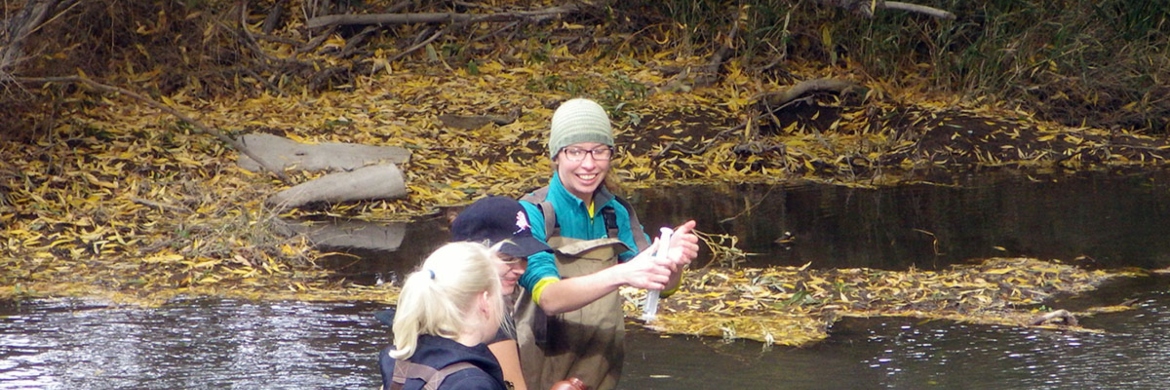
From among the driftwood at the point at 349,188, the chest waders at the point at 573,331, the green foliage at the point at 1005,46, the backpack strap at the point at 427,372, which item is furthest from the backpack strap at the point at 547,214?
the green foliage at the point at 1005,46

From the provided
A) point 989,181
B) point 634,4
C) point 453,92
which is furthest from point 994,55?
point 453,92

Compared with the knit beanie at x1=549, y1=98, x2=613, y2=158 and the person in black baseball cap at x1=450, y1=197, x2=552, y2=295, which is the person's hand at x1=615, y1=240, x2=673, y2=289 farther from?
the knit beanie at x1=549, y1=98, x2=613, y2=158

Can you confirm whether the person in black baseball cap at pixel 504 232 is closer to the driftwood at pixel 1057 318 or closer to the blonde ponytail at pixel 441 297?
the blonde ponytail at pixel 441 297

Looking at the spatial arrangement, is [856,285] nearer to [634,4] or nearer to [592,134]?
[592,134]

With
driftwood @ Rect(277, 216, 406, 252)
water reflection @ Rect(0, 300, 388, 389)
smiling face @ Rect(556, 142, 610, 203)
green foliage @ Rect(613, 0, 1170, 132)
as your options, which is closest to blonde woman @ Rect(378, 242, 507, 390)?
smiling face @ Rect(556, 142, 610, 203)

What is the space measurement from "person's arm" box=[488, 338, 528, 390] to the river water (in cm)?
205

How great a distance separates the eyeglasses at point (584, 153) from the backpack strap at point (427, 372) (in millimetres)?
954

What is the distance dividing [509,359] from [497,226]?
1.10 ft

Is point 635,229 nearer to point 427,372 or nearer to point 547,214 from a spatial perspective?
point 547,214

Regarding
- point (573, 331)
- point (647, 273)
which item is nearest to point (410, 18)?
point (573, 331)

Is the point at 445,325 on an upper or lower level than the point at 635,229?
lower

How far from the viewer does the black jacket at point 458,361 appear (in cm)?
283

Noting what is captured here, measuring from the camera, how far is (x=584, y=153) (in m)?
3.69

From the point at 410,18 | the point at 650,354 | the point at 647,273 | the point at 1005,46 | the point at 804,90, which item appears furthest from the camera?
the point at 410,18
